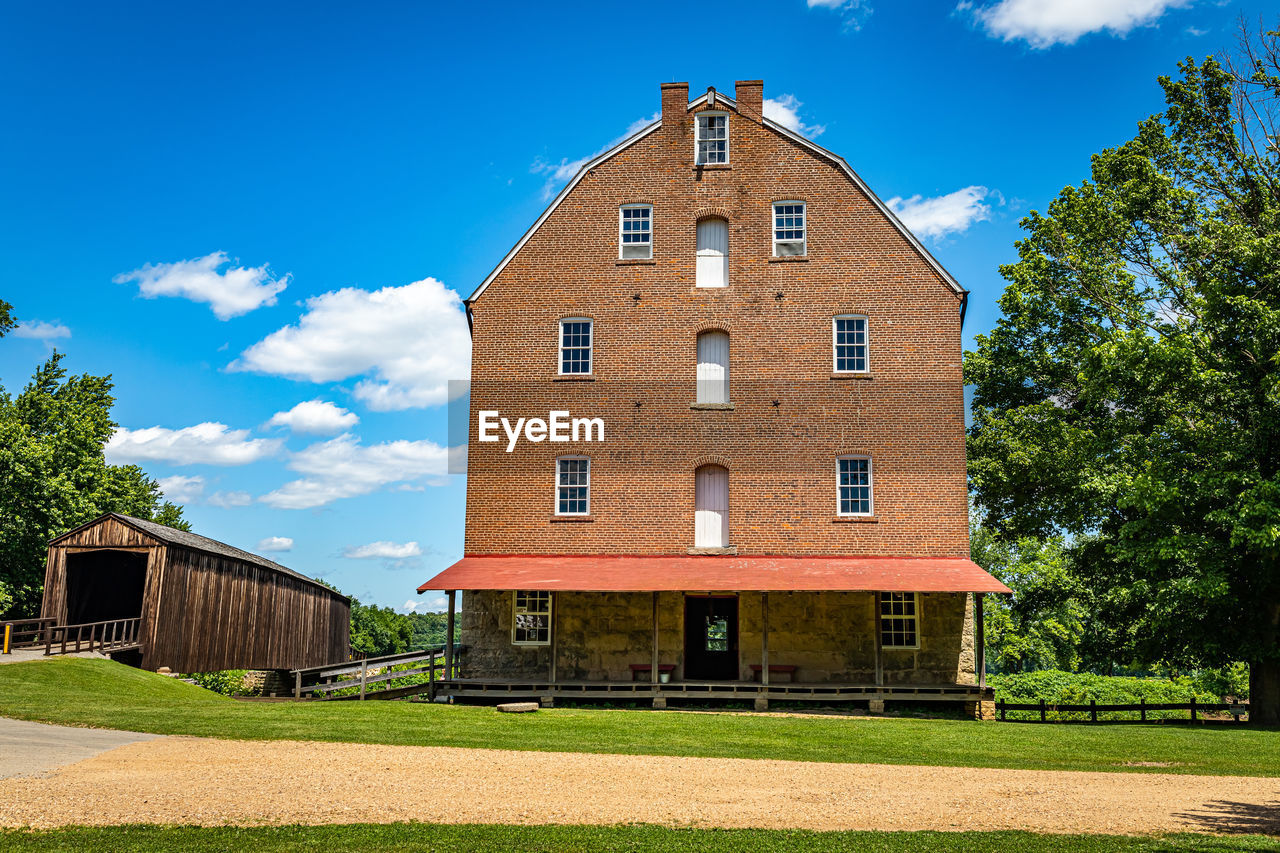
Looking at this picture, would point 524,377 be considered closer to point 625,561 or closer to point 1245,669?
point 625,561

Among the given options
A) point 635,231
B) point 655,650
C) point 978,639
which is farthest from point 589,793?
point 635,231

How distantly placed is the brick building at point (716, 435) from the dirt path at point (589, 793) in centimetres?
796

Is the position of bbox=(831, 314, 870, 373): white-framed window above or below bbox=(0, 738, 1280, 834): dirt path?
above

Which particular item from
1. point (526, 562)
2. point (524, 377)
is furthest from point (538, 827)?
point (524, 377)

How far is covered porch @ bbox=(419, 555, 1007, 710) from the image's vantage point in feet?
68.4

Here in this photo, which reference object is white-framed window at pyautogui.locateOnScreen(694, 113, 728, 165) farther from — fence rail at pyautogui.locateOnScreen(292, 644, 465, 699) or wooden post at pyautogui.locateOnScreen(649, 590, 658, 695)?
fence rail at pyautogui.locateOnScreen(292, 644, 465, 699)

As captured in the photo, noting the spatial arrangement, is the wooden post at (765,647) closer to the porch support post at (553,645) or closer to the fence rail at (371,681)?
the porch support post at (553,645)

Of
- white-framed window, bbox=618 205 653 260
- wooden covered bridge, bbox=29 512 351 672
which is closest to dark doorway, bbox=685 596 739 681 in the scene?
white-framed window, bbox=618 205 653 260

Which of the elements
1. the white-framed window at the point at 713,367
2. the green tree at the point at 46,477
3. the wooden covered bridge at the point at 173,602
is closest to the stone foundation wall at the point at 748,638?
the white-framed window at the point at 713,367

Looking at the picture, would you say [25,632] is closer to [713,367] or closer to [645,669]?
[645,669]

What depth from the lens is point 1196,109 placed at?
2614 cm

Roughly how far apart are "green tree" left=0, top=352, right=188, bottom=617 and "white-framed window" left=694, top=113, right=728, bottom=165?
2849cm

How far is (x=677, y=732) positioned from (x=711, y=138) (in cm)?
1527

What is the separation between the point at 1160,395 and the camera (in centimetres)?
2338
